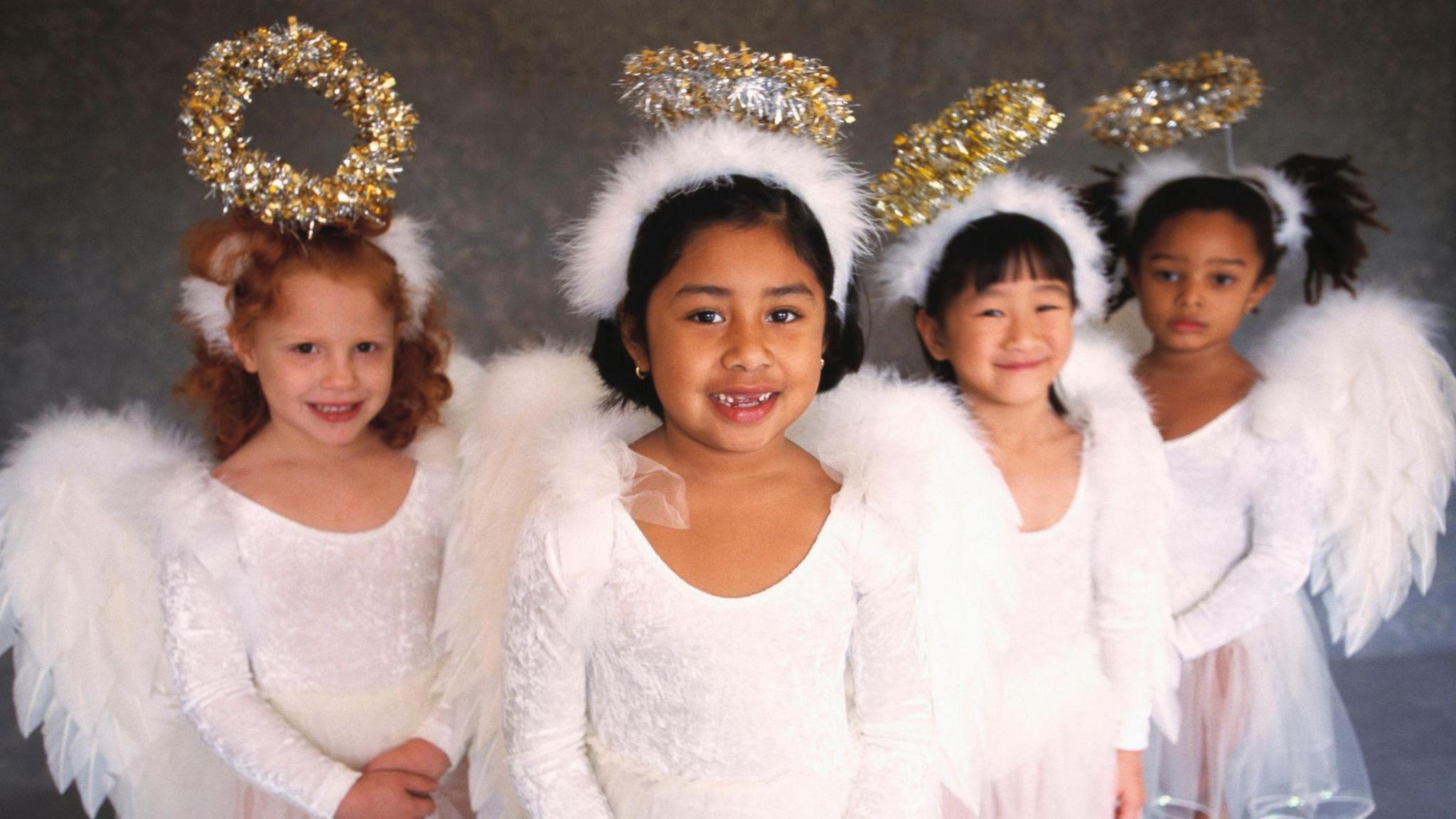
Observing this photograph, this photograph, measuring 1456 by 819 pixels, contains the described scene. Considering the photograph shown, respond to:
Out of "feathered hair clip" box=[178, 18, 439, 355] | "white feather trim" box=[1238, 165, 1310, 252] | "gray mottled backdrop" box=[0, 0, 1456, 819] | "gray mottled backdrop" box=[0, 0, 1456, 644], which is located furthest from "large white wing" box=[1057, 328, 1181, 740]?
"gray mottled backdrop" box=[0, 0, 1456, 644]

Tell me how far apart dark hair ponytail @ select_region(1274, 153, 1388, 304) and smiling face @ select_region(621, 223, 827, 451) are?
149 centimetres

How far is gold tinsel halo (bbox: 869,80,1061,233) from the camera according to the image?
5.91ft

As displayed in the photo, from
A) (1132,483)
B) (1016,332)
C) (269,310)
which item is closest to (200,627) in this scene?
(269,310)

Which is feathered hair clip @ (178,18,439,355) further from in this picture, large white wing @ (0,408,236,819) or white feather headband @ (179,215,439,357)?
large white wing @ (0,408,236,819)

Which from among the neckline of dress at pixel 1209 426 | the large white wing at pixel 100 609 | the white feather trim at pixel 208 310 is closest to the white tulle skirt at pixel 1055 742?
the neckline of dress at pixel 1209 426

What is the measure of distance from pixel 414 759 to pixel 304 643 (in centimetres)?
25

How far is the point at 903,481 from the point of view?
4.97 feet

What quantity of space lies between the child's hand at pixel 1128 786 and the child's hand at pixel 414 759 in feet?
3.51

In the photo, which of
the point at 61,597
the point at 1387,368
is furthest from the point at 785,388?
the point at 1387,368

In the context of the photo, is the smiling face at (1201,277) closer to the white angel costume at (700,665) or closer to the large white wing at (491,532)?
the white angel costume at (700,665)

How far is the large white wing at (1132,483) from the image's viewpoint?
1.95m

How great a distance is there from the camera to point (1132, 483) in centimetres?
196

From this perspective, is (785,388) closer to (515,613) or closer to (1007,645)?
(515,613)

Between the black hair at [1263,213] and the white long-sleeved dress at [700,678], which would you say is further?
the black hair at [1263,213]
